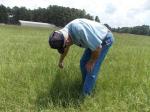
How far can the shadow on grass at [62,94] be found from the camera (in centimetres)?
578

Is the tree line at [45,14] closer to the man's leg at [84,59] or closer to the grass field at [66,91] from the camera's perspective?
the grass field at [66,91]

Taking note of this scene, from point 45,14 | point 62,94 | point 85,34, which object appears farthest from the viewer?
point 45,14

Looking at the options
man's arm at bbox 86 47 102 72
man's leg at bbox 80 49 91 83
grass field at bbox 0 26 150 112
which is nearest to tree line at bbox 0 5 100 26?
grass field at bbox 0 26 150 112

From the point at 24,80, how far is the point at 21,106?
1113 millimetres

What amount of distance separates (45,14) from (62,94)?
105734 mm

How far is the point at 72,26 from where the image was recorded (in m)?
5.33

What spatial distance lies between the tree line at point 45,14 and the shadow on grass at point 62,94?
91.7 meters

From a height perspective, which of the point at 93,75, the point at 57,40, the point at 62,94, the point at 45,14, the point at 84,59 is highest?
the point at 57,40

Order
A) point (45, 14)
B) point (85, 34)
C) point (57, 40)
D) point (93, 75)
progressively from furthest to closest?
point (45, 14) → point (93, 75) → point (85, 34) → point (57, 40)

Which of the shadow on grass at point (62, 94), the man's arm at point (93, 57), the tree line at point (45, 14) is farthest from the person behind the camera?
the tree line at point (45, 14)

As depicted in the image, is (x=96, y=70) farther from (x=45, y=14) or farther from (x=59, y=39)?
(x=45, y=14)

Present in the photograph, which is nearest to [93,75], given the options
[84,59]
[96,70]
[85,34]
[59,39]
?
[96,70]

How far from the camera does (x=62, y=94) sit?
6191mm

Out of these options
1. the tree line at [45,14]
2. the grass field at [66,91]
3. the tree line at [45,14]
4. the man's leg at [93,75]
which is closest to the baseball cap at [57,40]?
the man's leg at [93,75]
